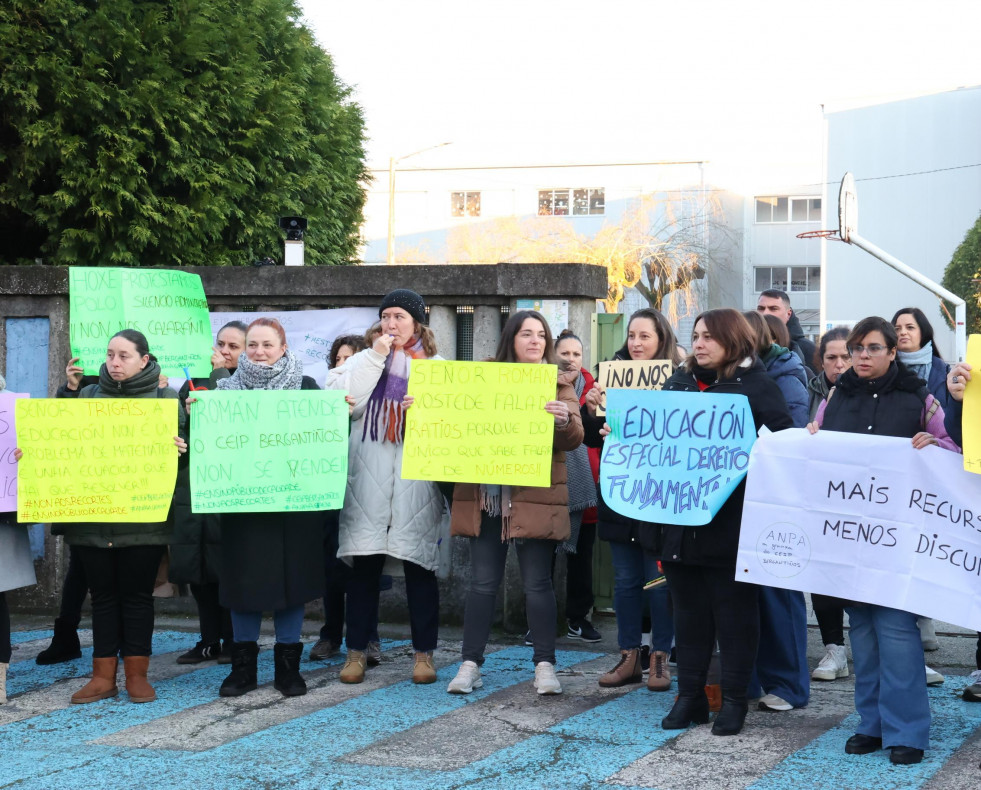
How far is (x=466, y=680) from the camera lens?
19.6 ft

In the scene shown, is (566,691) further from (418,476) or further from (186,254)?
(186,254)

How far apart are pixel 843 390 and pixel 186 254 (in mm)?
8053

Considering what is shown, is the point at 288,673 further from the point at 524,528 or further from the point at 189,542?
the point at 524,528

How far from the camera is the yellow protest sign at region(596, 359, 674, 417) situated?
6.46 meters

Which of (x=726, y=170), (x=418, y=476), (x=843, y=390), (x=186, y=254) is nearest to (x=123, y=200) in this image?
(x=186, y=254)

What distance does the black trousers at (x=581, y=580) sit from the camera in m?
7.45

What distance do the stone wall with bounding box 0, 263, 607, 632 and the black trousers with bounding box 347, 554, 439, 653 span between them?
4.31 feet

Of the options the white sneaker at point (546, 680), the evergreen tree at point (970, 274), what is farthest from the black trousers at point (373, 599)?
the evergreen tree at point (970, 274)

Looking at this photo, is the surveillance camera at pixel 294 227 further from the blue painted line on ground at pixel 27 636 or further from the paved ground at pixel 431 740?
the paved ground at pixel 431 740

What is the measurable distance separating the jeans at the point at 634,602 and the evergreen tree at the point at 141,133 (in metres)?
6.36

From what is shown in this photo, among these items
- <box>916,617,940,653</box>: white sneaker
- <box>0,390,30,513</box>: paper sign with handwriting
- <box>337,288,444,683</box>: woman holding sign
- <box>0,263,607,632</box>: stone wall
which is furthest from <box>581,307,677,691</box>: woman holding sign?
<box>0,390,30,513</box>: paper sign with handwriting

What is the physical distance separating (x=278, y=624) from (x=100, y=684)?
3.08 ft

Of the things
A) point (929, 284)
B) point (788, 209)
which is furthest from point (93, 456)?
point (788, 209)

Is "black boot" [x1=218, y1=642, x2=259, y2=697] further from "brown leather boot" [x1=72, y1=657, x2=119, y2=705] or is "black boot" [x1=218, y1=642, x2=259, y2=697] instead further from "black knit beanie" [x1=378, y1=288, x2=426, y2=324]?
"black knit beanie" [x1=378, y1=288, x2=426, y2=324]
